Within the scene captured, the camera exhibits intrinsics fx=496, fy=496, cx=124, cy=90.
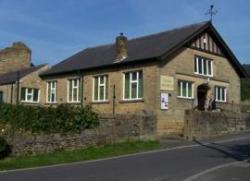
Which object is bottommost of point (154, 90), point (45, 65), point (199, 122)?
point (199, 122)

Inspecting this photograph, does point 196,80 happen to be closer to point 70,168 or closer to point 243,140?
point 243,140

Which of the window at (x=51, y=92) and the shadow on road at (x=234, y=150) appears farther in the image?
the window at (x=51, y=92)

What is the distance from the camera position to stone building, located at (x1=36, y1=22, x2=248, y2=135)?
31.8 metres

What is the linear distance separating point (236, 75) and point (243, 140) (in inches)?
496

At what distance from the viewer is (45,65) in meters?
44.8

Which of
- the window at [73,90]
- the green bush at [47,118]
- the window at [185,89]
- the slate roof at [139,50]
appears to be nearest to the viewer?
the green bush at [47,118]

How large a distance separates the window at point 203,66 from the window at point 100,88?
650cm

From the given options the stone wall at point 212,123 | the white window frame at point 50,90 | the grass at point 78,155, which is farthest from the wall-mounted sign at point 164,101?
the white window frame at point 50,90

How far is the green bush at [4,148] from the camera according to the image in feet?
67.8

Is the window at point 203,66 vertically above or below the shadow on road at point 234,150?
above

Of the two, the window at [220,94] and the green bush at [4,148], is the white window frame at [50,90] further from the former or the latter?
the green bush at [4,148]

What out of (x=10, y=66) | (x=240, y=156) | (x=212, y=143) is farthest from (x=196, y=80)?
(x=10, y=66)

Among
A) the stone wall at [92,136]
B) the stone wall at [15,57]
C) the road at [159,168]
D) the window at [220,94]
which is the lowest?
the road at [159,168]

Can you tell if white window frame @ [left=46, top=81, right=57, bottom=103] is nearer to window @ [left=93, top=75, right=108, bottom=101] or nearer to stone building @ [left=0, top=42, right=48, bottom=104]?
stone building @ [left=0, top=42, right=48, bottom=104]
